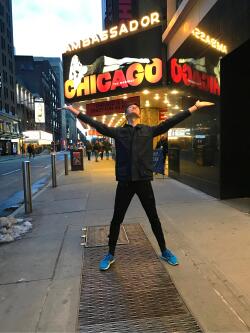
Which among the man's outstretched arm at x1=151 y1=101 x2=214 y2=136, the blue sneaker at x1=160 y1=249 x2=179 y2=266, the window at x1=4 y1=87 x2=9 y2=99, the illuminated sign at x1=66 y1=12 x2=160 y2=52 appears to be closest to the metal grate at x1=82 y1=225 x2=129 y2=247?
the blue sneaker at x1=160 y1=249 x2=179 y2=266

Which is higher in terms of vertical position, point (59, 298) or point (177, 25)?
point (177, 25)

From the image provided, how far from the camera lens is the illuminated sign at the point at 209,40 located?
314 inches

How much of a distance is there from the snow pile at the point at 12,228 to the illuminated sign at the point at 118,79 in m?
8.68

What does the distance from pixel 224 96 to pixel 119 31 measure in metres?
9.03

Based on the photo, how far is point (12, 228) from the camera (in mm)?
6293

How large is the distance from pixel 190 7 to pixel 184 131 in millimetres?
3818

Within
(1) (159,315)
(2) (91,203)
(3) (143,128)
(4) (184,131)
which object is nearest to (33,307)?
(1) (159,315)

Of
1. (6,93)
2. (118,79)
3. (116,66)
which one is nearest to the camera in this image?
(118,79)

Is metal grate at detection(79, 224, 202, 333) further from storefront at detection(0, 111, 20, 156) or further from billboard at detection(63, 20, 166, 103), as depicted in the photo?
storefront at detection(0, 111, 20, 156)

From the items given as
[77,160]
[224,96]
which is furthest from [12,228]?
[77,160]

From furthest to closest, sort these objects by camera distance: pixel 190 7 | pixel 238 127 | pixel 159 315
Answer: pixel 190 7 → pixel 238 127 → pixel 159 315

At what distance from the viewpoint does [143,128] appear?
13.7 ft

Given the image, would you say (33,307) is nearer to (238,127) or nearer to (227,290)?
(227,290)

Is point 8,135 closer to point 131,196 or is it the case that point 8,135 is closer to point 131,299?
point 131,196
